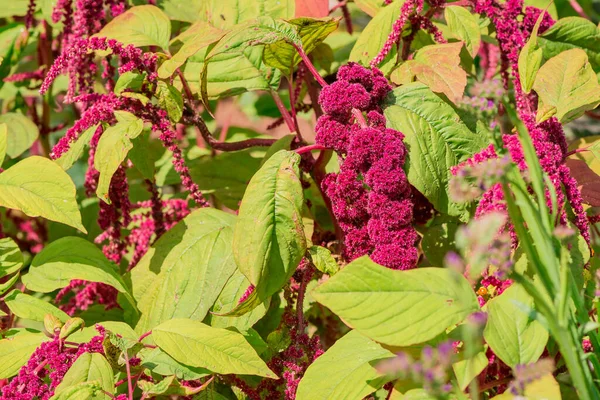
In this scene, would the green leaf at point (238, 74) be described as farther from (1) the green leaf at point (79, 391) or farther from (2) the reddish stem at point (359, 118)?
(1) the green leaf at point (79, 391)

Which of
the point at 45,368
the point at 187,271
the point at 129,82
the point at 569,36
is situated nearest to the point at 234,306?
→ the point at 187,271

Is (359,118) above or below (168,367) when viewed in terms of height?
above

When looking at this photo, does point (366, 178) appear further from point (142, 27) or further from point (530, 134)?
point (142, 27)

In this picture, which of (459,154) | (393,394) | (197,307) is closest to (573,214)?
(459,154)

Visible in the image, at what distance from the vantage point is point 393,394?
3.43 ft

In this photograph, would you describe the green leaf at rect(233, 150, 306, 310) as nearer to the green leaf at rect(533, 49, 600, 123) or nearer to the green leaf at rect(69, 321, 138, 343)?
the green leaf at rect(69, 321, 138, 343)

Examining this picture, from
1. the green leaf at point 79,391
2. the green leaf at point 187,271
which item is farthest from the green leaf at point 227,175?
the green leaf at point 79,391

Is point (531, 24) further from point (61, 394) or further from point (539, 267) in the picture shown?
point (61, 394)

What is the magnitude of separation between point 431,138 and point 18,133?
1187mm

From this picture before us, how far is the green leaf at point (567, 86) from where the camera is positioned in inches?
49.5

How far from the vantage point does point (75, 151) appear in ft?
4.50

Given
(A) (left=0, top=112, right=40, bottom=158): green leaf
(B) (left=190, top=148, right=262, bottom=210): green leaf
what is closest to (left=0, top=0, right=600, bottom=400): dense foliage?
(B) (left=190, top=148, right=262, bottom=210): green leaf

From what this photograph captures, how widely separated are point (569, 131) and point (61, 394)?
2.55m

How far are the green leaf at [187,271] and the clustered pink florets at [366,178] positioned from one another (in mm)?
240
